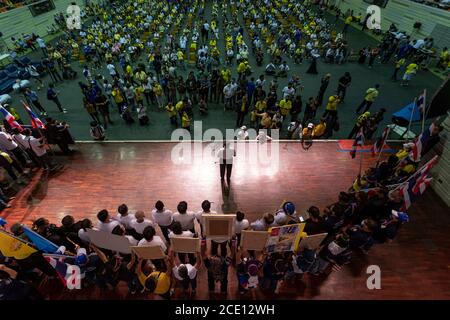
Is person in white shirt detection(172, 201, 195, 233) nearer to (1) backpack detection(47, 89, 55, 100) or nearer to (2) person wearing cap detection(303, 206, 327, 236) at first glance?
(2) person wearing cap detection(303, 206, 327, 236)

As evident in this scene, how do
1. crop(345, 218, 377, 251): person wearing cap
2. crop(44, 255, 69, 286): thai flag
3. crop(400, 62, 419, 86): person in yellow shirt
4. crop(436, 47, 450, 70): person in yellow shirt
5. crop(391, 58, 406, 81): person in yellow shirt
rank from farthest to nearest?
crop(436, 47, 450, 70): person in yellow shirt, crop(391, 58, 406, 81): person in yellow shirt, crop(400, 62, 419, 86): person in yellow shirt, crop(345, 218, 377, 251): person wearing cap, crop(44, 255, 69, 286): thai flag

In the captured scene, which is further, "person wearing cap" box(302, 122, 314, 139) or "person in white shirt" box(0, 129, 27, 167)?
"person wearing cap" box(302, 122, 314, 139)

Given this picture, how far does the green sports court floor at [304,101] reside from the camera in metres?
10.8

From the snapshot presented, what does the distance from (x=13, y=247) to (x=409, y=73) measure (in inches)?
736

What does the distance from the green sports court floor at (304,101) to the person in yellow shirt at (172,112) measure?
0.34 meters

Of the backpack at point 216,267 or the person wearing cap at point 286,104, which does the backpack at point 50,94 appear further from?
the backpack at point 216,267

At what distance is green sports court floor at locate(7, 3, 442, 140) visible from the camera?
10773mm

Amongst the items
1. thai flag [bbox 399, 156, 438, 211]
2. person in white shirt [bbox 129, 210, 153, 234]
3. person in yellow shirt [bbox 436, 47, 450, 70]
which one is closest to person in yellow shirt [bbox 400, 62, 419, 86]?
person in yellow shirt [bbox 436, 47, 450, 70]

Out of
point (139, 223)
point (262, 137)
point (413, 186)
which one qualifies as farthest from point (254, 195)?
point (413, 186)

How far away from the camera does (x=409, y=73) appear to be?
45.0 feet

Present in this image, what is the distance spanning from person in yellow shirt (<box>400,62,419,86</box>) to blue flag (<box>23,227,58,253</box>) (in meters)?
18.1

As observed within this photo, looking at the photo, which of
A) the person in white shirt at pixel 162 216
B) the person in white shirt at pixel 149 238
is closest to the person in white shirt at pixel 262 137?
the person in white shirt at pixel 162 216

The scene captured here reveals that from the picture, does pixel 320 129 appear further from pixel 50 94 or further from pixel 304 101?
pixel 50 94
